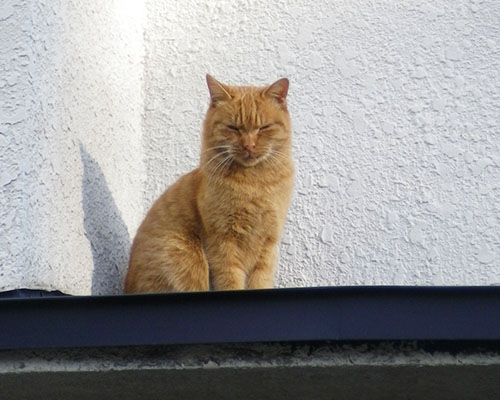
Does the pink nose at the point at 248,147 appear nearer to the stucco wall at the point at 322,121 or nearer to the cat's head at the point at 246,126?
the cat's head at the point at 246,126

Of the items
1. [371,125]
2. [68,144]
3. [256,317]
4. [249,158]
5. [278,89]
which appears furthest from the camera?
[371,125]

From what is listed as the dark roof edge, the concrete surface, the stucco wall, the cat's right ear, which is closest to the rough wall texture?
the stucco wall

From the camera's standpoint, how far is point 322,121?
3414 mm

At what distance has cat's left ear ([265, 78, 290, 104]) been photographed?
305 cm

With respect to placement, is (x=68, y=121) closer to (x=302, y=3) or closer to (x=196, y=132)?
(x=196, y=132)

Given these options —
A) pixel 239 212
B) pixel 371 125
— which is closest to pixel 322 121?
pixel 371 125

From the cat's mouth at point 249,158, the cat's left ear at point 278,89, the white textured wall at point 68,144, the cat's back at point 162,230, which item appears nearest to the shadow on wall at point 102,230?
the white textured wall at point 68,144

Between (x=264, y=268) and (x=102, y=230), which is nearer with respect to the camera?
(x=264, y=268)

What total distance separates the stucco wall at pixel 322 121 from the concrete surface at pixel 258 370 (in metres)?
0.69

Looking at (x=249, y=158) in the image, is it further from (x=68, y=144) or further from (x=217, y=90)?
(x=68, y=144)

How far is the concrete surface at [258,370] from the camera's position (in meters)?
2.03

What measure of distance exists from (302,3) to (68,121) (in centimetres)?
128

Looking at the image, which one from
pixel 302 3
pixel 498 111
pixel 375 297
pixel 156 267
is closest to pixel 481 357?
pixel 375 297

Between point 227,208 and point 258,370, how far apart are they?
91 cm
